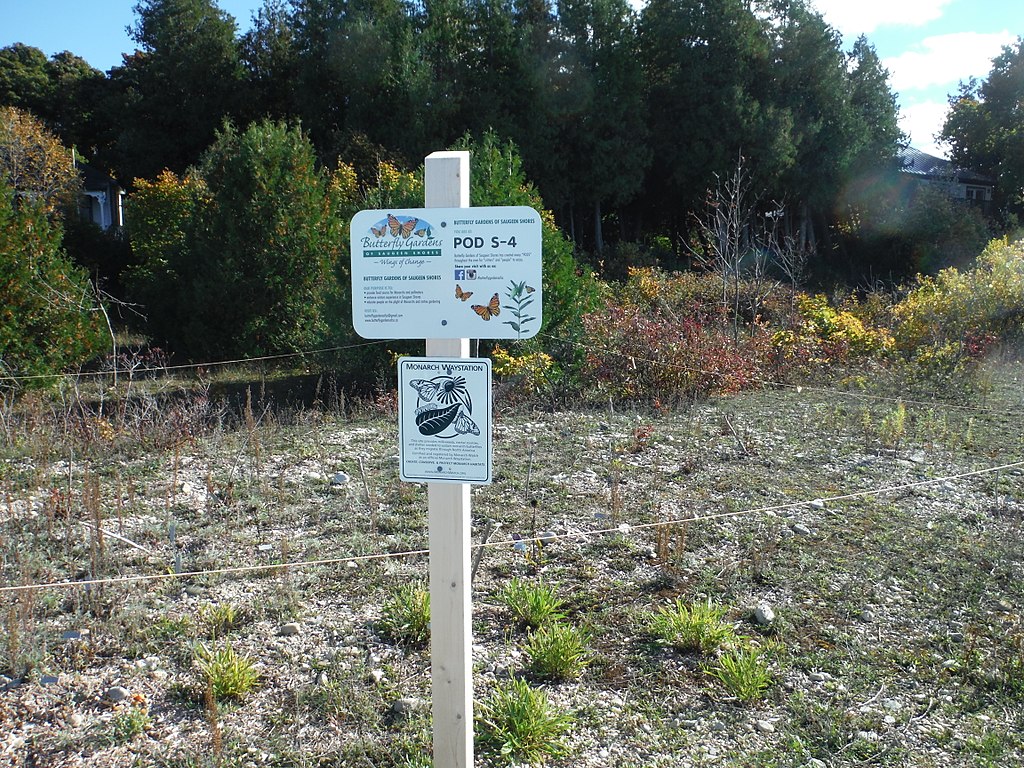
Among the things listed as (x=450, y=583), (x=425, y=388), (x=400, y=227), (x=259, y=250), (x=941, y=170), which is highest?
(x=941, y=170)

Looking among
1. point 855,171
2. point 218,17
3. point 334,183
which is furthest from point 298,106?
point 855,171

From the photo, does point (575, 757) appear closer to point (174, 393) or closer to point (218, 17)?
point (174, 393)

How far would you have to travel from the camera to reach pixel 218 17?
30.1m

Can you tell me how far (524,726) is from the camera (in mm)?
2830

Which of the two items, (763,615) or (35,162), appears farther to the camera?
(35,162)

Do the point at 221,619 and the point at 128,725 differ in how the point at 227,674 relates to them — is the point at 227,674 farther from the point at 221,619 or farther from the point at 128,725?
the point at 221,619

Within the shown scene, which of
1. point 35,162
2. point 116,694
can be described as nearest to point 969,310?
point 116,694

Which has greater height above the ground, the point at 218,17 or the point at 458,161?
the point at 218,17

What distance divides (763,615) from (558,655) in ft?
3.25

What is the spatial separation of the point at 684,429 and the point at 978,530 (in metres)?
2.69

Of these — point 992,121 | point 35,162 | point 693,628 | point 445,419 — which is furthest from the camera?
point 992,121

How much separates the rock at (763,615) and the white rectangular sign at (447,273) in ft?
6.55

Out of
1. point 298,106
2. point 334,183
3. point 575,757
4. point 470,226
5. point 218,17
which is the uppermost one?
point 218,17

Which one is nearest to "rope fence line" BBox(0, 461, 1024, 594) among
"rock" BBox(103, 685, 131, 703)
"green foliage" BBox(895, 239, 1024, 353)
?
"rock" BBox(103, 685, 131, 703)
